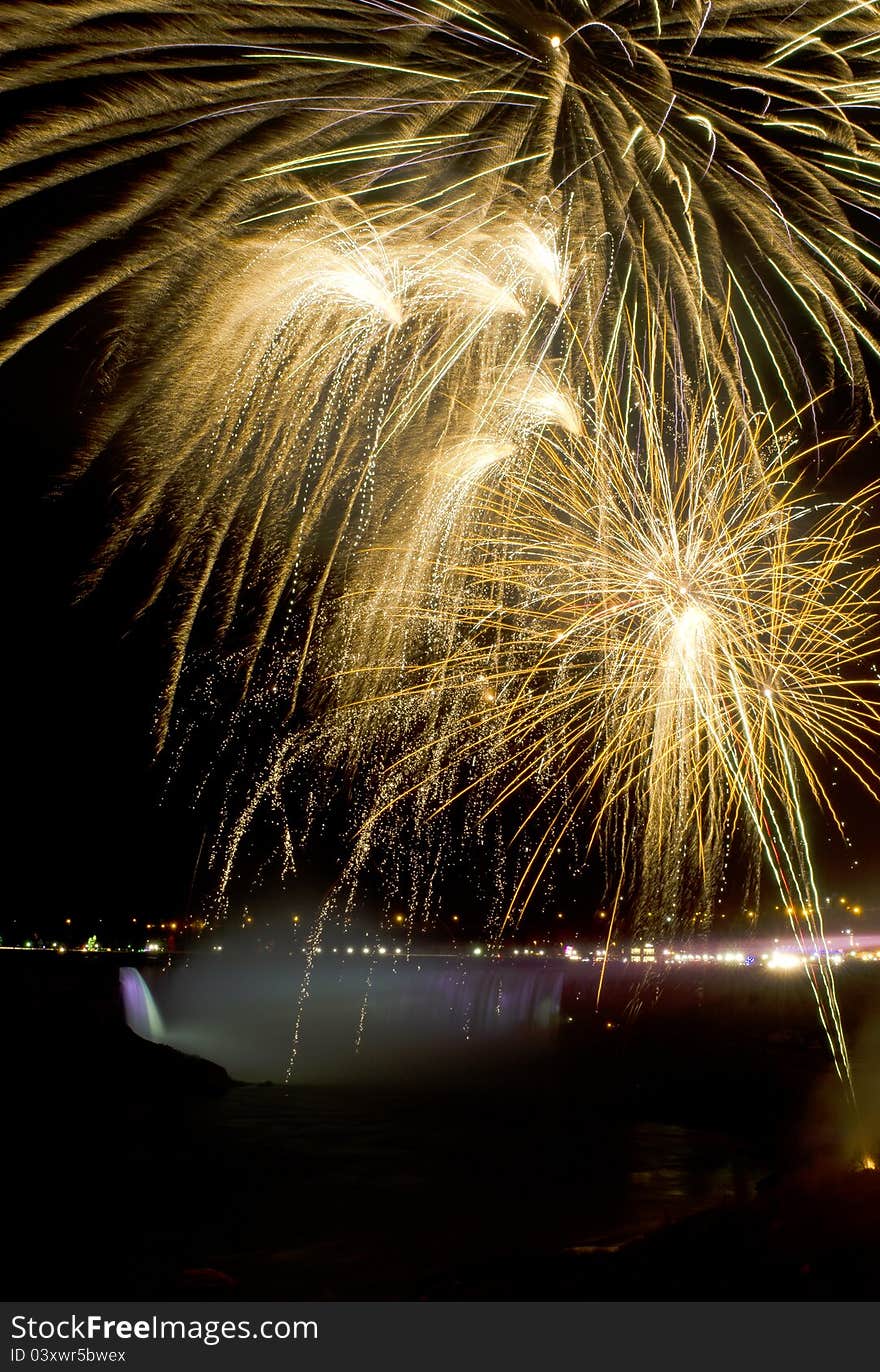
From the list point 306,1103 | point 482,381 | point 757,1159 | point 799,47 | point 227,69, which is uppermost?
point 799,47

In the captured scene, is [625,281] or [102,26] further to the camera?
[625,281]

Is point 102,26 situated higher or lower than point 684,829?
higher

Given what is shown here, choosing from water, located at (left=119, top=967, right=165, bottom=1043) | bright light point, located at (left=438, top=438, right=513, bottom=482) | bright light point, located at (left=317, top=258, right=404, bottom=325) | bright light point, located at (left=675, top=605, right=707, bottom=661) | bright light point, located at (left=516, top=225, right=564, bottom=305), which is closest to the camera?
bright light point, located at (left=516, top=225, right=564, bottom=305)

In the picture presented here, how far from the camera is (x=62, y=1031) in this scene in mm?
24141

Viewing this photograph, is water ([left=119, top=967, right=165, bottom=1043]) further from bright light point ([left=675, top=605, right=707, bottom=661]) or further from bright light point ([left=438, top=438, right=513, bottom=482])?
bright light point ([left=438, top=438, right=513, bottom=482])

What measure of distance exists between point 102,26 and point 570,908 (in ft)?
261

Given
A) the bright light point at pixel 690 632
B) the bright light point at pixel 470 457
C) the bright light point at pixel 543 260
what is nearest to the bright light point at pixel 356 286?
the bright light point at pixel 543 260

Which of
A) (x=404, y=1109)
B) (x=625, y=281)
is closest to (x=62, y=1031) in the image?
(x=404, y=1109)

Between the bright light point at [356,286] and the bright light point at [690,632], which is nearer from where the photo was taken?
the bright light point at [356,286]

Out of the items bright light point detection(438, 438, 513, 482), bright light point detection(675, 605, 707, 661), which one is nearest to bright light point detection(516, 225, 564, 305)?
bright light point detection(438, 438, 513, 482)

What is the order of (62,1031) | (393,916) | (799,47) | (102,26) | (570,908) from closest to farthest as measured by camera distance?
(102,26)
(799,47)
(62,1031)
(570,908)
(393,916)

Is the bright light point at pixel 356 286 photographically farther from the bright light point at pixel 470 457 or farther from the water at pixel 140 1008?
the water at pixel 140 1008

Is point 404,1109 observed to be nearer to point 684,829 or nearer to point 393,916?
point 684,829

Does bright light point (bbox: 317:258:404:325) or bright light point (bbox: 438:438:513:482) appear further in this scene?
bright light point (bbox: 438:438:513:482)
